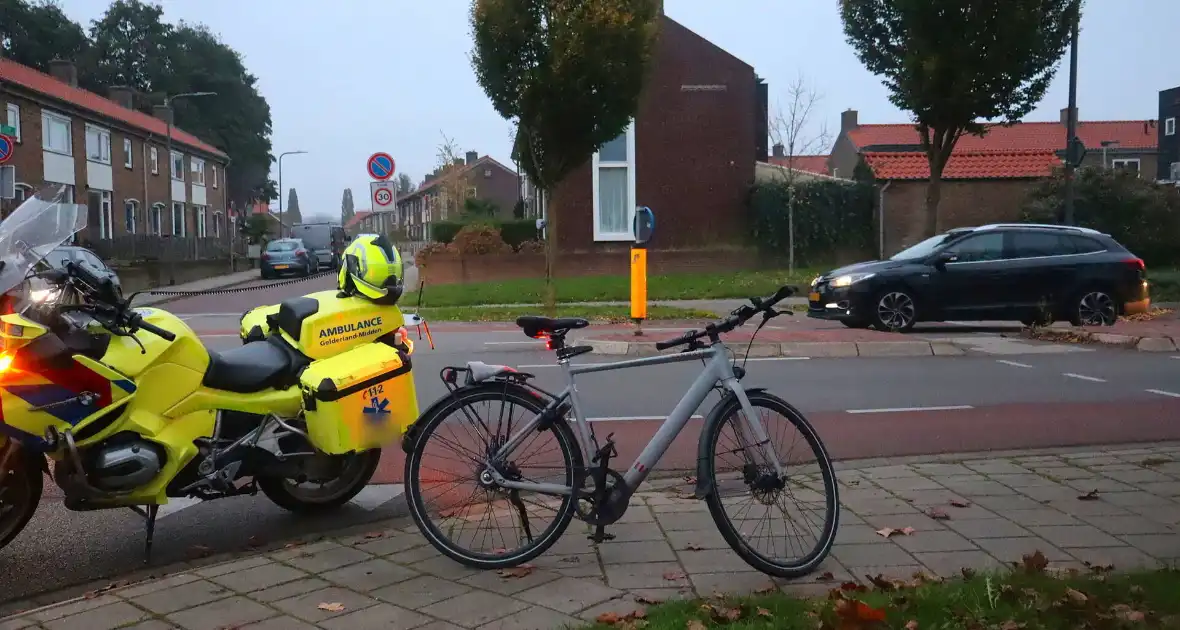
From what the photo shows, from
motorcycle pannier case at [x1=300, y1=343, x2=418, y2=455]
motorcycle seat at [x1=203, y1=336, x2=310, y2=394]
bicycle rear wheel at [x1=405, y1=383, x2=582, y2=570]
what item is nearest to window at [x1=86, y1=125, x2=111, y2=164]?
motorcycle seat at [x1=203, y1=336, x2=310, y2=394]

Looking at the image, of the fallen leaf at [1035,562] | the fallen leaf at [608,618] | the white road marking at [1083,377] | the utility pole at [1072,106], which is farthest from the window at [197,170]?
the fallen leaf at [1035,562]

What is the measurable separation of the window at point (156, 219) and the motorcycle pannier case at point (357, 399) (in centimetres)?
4643

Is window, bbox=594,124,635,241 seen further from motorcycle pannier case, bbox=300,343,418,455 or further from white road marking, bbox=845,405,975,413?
motorcycle pannier case, bbox=300,343,418,455

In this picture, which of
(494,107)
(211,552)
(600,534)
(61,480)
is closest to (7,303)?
(61,480)

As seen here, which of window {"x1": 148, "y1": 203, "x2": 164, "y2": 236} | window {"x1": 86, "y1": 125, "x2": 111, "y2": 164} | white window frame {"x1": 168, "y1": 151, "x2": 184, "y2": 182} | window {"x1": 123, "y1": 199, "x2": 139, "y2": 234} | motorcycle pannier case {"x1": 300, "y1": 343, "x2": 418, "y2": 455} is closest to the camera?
motorcycle pannier case {"x1": 300, "y1": 343, "x2": 418, "y2": 455}

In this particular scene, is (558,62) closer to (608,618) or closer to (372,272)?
(372,272)

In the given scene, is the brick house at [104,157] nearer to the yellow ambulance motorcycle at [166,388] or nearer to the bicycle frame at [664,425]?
the yellow ambulance motorcycle at [166,388]

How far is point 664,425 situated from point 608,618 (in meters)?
1.03

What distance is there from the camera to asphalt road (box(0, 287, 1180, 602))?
512 cm

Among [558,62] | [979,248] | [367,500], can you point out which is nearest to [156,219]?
[558,62]

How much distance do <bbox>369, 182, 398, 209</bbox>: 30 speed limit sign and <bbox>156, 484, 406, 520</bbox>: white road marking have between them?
11779 mm

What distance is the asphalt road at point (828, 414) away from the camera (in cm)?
512

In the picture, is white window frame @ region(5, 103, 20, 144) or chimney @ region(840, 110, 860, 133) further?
chimney @ region(840, 110, 860, 133)

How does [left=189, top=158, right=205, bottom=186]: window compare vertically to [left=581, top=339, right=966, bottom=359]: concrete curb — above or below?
above
